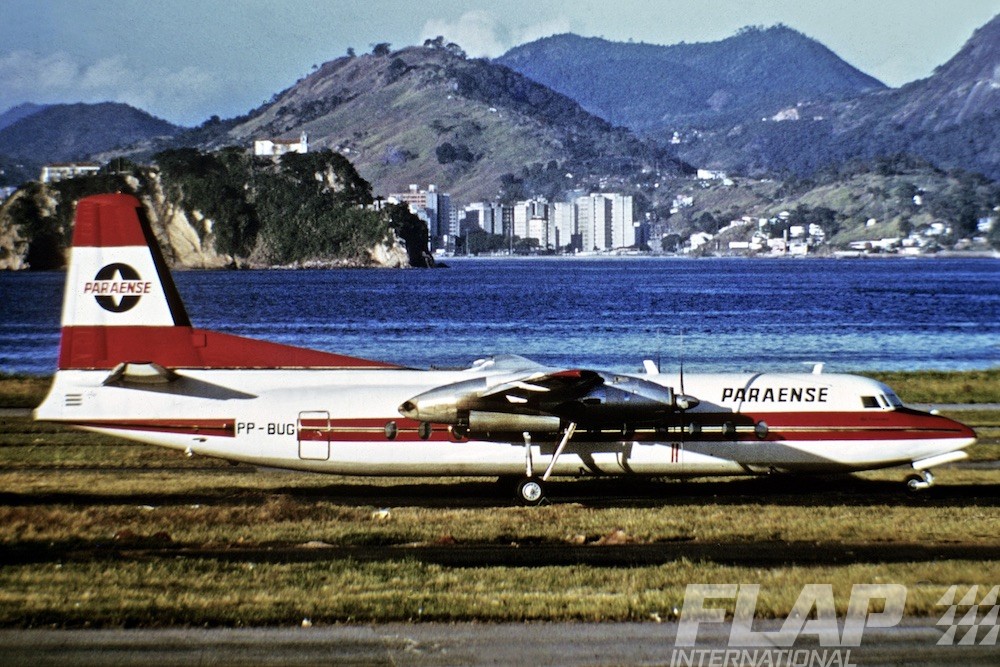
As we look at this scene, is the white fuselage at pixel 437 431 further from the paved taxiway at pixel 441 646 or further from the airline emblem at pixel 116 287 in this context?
the paved taxiway at pixel 441 646

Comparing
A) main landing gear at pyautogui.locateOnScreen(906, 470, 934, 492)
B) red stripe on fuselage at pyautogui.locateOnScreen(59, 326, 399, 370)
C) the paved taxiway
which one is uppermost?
red stripe on fuselage at pyautogui.locateOnScreen(59, 326, 399, 370)

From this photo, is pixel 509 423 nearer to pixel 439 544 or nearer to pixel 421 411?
pixel 421 411

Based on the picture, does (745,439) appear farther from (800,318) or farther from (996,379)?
(800,318)

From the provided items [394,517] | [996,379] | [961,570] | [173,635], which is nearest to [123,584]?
[173,635]

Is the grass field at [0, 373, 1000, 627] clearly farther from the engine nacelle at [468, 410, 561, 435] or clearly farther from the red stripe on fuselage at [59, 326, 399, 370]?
the red stripe on fuselage at [59, 326, 399, 370]

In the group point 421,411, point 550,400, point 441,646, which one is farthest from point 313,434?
point 441,646

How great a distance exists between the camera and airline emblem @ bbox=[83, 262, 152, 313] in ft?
99.2

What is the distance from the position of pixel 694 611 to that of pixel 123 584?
9306 mm

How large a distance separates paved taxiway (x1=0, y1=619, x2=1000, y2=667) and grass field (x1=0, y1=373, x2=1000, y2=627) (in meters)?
0.55

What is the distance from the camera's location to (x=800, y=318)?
119312 mm

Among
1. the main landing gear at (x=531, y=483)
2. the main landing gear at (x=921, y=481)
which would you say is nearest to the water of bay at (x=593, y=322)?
the main landing gear at (x=921, y=481)

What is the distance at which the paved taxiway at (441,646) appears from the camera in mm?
16766

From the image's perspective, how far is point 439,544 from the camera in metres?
24.6

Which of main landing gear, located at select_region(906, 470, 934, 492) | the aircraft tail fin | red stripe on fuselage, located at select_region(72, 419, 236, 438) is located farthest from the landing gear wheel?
main landing gear, located at select_region(906, 470, 934, 492)
